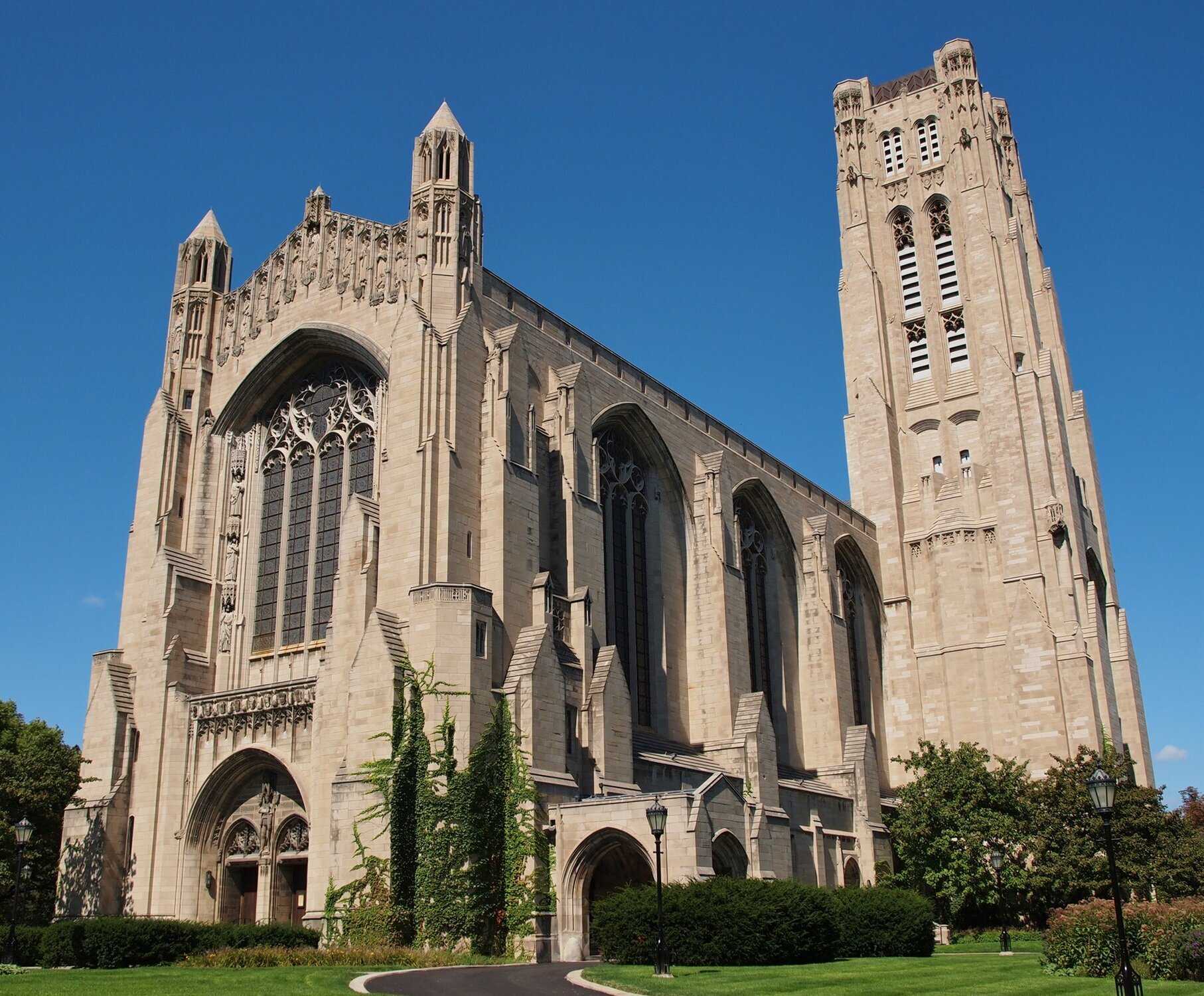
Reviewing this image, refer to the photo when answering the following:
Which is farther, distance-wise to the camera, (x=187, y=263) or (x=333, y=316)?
(x=187, y=263)

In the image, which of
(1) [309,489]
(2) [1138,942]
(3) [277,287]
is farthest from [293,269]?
(2) [1138,942]

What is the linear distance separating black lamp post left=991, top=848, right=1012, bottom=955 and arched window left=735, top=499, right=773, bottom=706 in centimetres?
1054

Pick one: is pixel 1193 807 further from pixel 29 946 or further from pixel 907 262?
pixel 29 946

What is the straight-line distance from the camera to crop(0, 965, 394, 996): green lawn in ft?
62.9

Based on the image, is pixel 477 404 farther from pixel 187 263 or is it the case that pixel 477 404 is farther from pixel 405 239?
pixel 187 263

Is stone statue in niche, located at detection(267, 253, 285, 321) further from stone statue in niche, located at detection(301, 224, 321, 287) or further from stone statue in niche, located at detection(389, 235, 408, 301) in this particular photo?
stone statue in niche, located at detection(389, 235, 408, 301)

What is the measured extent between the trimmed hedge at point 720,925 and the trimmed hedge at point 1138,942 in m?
4.93

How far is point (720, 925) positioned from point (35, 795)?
64.8 ft

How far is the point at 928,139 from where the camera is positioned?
68375mm

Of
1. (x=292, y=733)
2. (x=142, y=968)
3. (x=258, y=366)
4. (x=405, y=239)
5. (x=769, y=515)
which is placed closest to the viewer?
(x=142, y=968)

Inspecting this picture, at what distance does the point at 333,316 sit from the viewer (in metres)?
38.4

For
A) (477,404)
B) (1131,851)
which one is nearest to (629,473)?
(477,404)

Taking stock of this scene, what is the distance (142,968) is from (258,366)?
2008 cm

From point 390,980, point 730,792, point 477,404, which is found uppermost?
point 477,404
